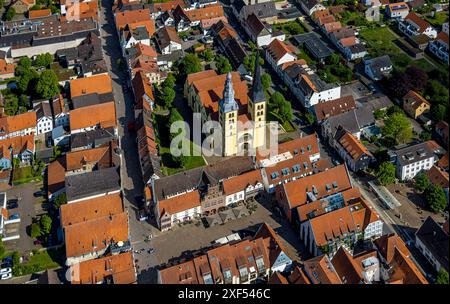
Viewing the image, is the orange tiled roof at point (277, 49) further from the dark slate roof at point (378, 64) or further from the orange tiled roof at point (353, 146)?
the orange tiled roof at point (353, 146)

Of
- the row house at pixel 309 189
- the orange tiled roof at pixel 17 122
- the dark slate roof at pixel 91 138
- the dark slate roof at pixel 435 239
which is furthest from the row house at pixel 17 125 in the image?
the dark slate roof at pixel 435 239

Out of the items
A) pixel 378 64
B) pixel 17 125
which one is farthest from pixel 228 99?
pixel 17 125

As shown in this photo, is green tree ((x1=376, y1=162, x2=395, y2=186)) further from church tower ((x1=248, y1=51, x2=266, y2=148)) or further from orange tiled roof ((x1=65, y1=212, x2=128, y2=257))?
orange tiled roof ((x1=65, y1=212, x2=128, y2=257))

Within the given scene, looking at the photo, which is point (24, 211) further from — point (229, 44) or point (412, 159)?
point (412, 159)

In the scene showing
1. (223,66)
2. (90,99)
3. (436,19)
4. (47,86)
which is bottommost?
(436,19)

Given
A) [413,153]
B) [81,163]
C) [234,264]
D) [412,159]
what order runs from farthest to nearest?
1. [81,163]
2. [413,153]
3. [412,159]
4. [234,264]
